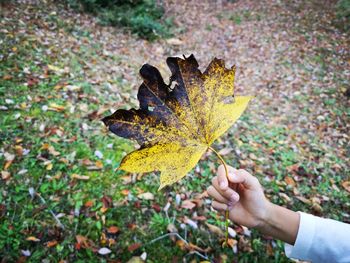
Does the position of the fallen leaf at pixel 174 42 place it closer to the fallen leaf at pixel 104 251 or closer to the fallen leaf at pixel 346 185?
the fallen leaf at pixel 346 185

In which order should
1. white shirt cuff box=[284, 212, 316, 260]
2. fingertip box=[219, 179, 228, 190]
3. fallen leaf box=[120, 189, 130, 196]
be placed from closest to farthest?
fingertip box=[219, 179, 228, 190] → white shirt cuff box=[284, 212, 316, 260] → fallen leaf box=[120, 189, 130, 196]

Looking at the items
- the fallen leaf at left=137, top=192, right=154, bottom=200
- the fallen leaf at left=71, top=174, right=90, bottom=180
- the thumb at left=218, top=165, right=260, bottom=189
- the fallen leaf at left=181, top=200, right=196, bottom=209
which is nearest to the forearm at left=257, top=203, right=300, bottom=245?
the thumb at left=218, top=165, right=260, bottom=189

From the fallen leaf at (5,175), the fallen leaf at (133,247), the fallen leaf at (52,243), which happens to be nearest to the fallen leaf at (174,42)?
the fallen leaf at (5,175)

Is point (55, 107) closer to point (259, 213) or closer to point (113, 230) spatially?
point (113, 230)

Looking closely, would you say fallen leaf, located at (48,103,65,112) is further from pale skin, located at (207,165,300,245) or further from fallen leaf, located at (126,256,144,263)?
pale skin, located at (207,165,300,245)

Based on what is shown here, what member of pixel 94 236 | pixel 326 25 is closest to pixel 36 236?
pixel 94 236

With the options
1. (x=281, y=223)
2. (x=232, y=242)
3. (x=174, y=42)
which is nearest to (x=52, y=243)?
(x=232, y=242)
